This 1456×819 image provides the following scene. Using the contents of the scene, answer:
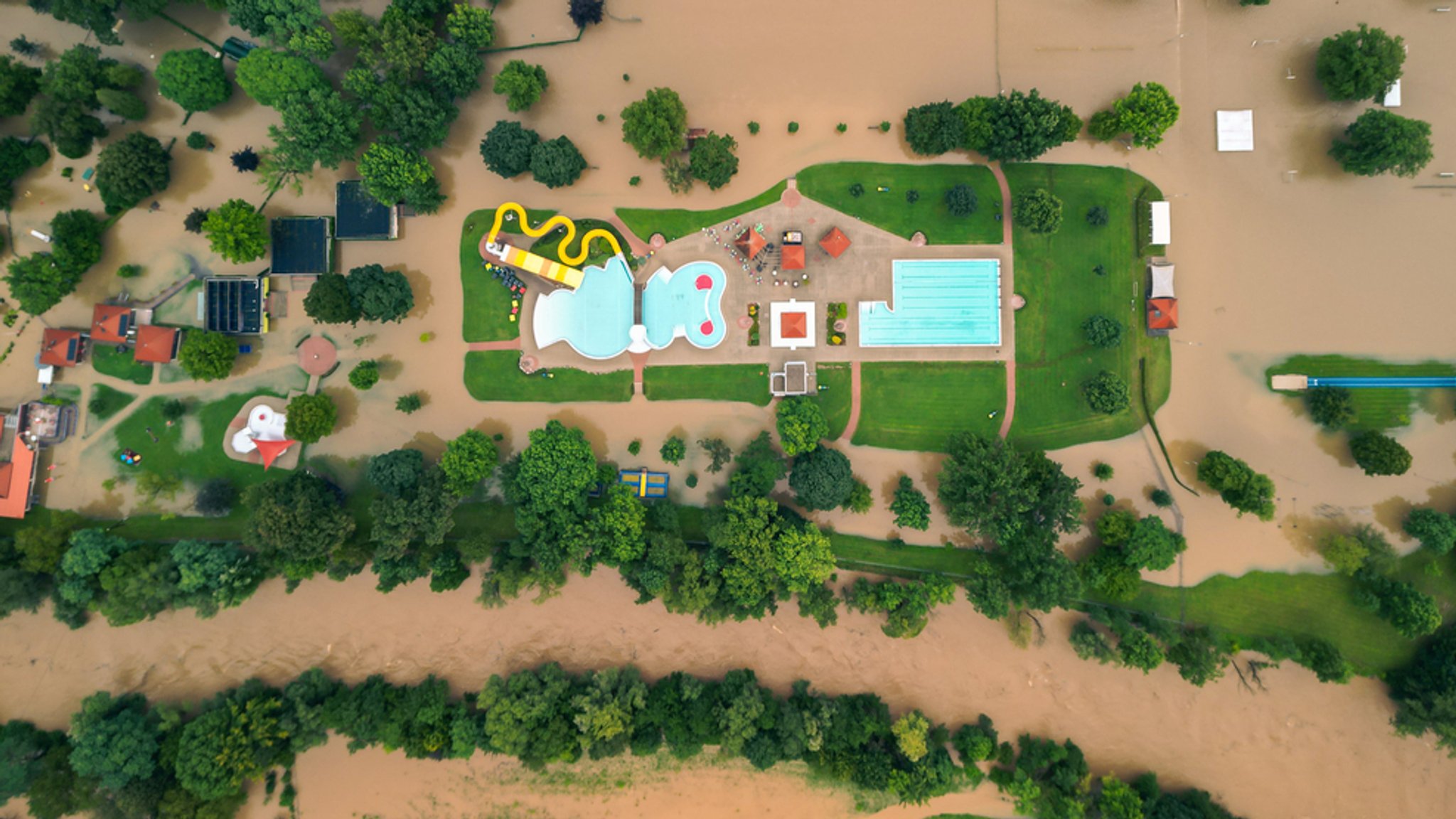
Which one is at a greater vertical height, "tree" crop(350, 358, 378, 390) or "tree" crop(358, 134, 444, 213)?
"tree" crop(358, 134, 444, 213)

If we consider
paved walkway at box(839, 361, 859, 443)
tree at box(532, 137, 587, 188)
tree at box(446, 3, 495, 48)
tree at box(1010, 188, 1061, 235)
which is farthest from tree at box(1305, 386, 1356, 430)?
tree at box(446, 3, 495, 48)

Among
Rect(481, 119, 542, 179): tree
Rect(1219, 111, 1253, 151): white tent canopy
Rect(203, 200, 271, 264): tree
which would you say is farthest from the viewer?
Rect(1219, 111, 1253, 151): white tent canopy

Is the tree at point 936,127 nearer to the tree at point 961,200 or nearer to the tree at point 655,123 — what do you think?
the tree at point 961,200

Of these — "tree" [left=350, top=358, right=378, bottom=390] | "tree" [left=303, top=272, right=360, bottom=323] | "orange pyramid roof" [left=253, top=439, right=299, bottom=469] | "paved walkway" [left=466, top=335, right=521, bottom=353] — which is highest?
"tree" [left=303, top=272, right=360, bottom=323]

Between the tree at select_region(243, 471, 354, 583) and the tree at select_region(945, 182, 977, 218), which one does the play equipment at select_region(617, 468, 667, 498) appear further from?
the tree at select_region(945, 182, 977, 218)

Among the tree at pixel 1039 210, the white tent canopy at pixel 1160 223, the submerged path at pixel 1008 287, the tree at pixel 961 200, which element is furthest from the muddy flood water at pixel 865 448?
the tree at pixel 1039 210

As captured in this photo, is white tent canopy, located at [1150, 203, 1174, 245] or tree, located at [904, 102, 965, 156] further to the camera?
white tent canopy, located at [1150, 203, 1174, 245]

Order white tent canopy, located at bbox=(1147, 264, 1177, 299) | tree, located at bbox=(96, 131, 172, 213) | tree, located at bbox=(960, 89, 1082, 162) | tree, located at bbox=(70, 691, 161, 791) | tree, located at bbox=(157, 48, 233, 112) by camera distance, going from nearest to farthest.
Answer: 1. tree, located at bbox=(70, 691, 161, 791)
2. tree, located at bbox=(960, 89, 1082, 162)
3. tree, located at bbox=(157, 48, 233, 112)
4. tree, located at bbox=(96, 131, 172, 213)
5. white tent canopy, located at bbox=(1147, 264, 1177, 299)
